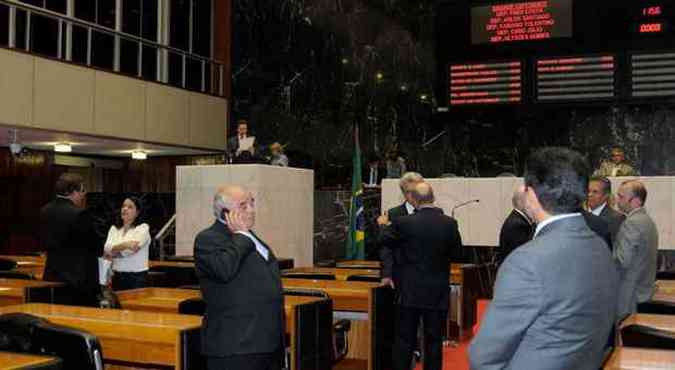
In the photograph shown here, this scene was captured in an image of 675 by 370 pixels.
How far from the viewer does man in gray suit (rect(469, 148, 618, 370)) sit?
2242mm

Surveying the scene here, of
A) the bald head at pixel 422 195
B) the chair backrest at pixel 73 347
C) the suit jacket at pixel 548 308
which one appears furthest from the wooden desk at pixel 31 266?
the suit jacket at pixel 548 308

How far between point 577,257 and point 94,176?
12.5 meters

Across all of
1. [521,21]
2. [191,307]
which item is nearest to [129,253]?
[191,307]

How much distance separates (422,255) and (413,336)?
1.86ft

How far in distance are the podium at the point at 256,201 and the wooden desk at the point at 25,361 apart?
18.1 ft

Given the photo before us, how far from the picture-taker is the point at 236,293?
355 cm

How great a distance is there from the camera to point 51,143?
37.5 ft

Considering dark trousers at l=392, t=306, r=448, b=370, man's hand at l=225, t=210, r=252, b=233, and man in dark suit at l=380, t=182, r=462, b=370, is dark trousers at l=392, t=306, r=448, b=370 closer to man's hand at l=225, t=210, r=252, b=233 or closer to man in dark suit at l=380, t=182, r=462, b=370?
man in dark suit at l=380, t=182, r=462, b=370

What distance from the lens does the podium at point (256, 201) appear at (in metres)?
8.66

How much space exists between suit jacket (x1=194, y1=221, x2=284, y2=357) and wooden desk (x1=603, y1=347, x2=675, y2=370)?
144 centimetres

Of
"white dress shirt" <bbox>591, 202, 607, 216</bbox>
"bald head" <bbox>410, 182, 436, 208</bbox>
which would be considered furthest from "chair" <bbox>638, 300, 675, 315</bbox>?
"bald head" <bbox>410, 182, 436, 208</bbox>

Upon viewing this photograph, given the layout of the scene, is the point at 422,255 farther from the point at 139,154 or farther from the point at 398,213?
the point at 139,154

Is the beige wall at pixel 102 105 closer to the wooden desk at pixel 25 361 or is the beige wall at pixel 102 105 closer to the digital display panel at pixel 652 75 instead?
the digital display panel at pixel 652 75

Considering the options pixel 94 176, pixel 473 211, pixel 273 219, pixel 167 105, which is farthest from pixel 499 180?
pixel 94 176
